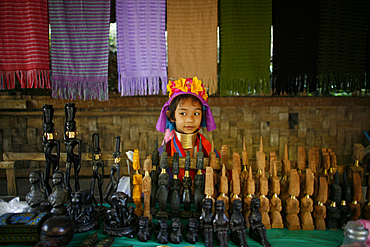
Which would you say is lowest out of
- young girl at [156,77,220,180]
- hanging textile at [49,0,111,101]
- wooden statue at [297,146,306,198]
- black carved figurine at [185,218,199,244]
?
black carved figurine at [185,218,199,244]

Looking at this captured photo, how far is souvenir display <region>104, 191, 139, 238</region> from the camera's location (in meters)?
1.43

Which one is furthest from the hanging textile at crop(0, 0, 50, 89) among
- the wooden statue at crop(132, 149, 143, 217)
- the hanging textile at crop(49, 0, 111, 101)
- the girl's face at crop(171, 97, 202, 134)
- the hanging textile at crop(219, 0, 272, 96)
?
the hanging textile at crop(219, 0, 272, 96)

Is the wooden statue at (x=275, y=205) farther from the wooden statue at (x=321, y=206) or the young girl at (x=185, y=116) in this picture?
the young girl at (x=185, y=116)

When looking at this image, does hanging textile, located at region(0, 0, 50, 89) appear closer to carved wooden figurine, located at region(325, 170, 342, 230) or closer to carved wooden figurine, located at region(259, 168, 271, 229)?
carved wooden figurine, located at region(259, 168, 271, 229)

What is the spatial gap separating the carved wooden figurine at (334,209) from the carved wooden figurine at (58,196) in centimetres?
173

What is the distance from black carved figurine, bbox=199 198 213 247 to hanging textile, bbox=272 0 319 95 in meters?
1.81

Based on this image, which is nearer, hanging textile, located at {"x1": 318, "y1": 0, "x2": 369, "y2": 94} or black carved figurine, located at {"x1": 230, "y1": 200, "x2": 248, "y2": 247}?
black carved figurine, located at {"x1": 230, "y1": 200, "x2": 248, "y2": 247}

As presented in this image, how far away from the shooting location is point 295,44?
2641 mm

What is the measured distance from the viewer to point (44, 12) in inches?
104

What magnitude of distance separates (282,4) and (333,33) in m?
0.67

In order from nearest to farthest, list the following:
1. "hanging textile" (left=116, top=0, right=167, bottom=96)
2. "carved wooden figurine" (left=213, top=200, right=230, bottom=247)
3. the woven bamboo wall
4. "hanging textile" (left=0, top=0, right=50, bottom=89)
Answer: "carved wooden figurine" (left=213, top=200, right=230, bottom=247), "hanging textile" (left=0, top=0, right=50, bottom=89), "hanging textile" (left=116, top=0, right=167, bottom=96), the woven bamboo wall

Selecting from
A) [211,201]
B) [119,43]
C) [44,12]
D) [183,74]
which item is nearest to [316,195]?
[211,201]

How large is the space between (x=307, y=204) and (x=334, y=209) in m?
0.18

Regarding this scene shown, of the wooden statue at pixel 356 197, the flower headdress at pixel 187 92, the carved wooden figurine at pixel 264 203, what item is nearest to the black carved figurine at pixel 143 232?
the carved wooden figurine at pixel 264 203
